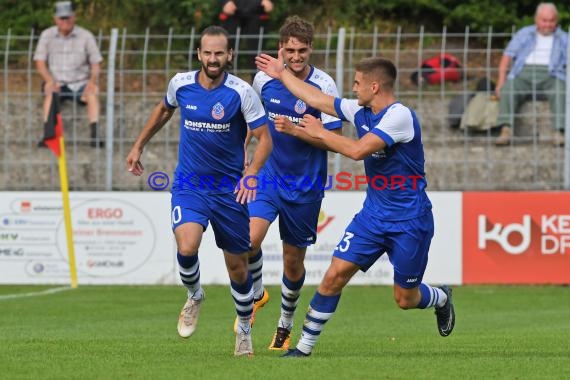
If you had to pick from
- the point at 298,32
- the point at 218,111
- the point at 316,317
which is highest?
the point at 298,32

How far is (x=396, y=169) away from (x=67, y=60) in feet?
34.3

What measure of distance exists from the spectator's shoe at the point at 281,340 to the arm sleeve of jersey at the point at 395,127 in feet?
7.24

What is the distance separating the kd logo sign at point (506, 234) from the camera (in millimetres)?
18078

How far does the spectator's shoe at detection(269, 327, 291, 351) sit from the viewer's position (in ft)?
36.0

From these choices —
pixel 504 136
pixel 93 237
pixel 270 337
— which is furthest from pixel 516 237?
pixel 270 337

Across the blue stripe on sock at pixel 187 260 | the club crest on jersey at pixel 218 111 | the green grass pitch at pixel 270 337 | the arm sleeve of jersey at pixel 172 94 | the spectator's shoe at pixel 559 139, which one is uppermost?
the spectator's shoe at pixel 559 139

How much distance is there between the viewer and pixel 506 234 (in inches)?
712

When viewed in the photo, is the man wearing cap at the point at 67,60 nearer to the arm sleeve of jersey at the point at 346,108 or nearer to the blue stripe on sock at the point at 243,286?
the blue stripe on sock at the point at 243,286

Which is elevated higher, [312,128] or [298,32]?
[298,32]

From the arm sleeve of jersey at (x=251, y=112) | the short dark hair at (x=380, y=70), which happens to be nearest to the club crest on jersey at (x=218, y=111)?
the arm sleeve of jersey at (x=251, y=112)

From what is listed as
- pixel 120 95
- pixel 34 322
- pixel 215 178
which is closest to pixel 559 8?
pixel 120 95

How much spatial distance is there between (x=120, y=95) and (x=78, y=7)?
7.08 meters

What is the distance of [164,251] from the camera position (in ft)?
60.4

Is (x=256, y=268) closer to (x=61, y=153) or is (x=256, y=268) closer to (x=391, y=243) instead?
(x=391, y=243)
